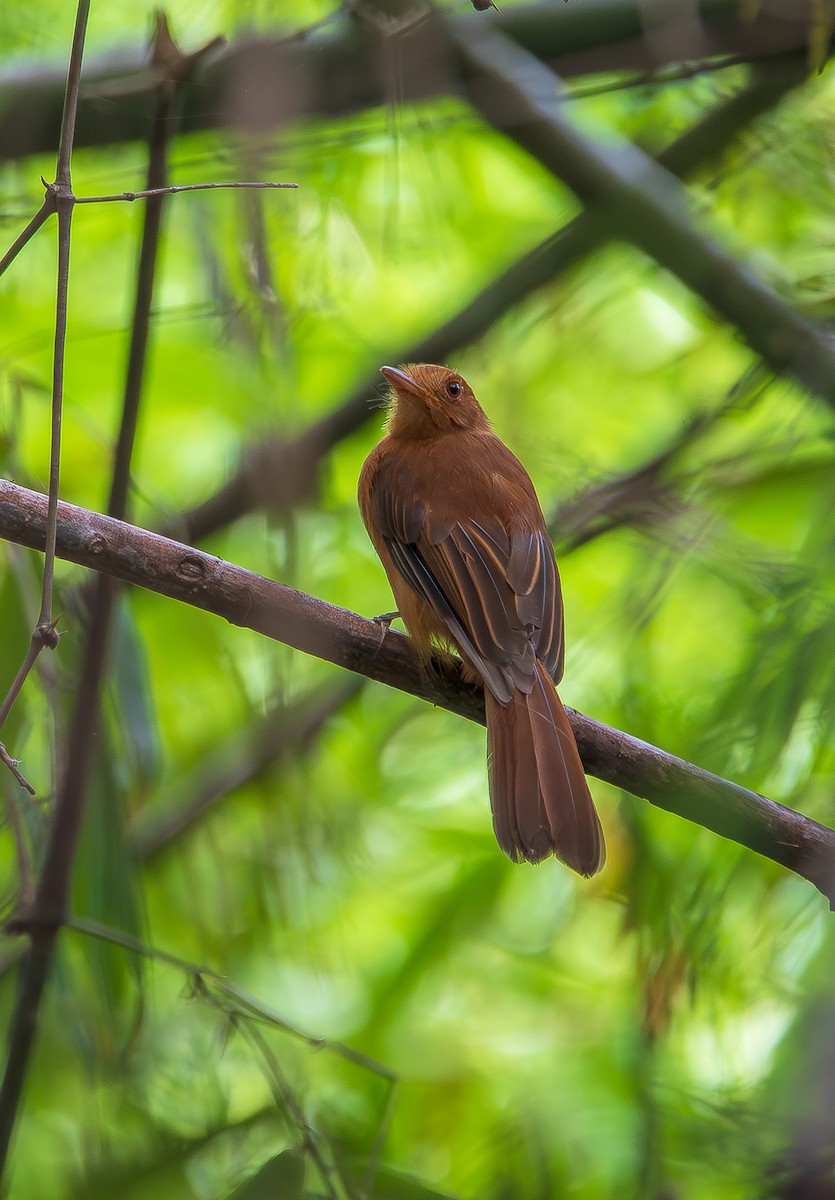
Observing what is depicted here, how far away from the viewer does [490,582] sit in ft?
13.2

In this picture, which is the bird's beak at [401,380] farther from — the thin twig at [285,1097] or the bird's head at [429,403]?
the thin twig at [285,1097]

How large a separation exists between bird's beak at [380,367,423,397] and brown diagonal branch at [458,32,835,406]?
0.87 m

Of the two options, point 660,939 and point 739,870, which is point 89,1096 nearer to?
point 660,939

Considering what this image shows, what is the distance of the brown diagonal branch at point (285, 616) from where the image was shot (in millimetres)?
2832

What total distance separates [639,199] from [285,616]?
1845 mm

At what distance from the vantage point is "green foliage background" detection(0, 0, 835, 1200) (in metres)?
3.01

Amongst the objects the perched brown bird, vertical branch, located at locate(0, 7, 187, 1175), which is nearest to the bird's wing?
the perched brown bird

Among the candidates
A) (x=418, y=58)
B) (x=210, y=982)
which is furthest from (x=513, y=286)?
(x=210, y=982)

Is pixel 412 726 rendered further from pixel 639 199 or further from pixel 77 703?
pixel 77 703

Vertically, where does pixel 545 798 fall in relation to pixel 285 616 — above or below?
below

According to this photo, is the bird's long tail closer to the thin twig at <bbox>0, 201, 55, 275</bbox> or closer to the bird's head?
the bird's head

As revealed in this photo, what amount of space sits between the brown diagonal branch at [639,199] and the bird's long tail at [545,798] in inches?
47.7

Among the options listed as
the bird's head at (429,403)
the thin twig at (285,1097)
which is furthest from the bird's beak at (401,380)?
the thin twig at (285,1097)

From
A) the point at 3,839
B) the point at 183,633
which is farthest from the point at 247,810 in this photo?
the point at 3,839
